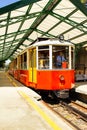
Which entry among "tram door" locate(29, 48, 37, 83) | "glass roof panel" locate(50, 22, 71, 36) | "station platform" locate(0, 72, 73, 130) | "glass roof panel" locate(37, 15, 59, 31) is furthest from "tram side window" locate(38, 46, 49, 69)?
"glass roof panel" locate(50, 22, 71, 36)

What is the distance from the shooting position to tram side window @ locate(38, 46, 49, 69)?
1391 centimetres

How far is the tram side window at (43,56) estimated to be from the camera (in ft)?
45.6

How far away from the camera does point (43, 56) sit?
14.0 m

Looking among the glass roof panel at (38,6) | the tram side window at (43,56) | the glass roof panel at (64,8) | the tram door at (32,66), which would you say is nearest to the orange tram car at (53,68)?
the tram side window at (43,56)

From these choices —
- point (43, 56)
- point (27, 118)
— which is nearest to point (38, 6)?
point (43, 56)

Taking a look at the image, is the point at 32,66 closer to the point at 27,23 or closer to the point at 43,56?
the point at 43,56

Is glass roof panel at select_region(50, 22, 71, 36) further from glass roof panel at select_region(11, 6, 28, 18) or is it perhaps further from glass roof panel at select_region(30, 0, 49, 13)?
glass roof panel at select_region(11, 6, 28, 18)

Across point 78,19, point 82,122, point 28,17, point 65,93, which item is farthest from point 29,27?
point 82,122

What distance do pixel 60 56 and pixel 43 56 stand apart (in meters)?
0.75

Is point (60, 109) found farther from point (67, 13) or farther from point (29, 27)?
point (29, 27)

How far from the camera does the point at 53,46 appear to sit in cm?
1390

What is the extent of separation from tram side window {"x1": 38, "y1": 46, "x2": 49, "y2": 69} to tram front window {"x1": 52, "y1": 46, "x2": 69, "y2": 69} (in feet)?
1.00

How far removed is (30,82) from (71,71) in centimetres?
246

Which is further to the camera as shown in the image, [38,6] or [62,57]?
[38,6]
